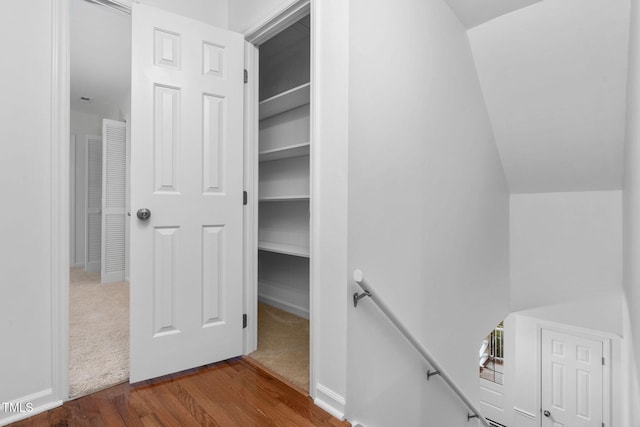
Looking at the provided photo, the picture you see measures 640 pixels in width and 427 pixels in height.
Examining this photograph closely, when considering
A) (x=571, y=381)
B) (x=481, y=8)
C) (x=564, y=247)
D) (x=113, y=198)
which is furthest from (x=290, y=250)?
(x=571, y=381)

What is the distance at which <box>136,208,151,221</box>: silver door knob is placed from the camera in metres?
1.83

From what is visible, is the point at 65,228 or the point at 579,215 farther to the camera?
the point at 579,215

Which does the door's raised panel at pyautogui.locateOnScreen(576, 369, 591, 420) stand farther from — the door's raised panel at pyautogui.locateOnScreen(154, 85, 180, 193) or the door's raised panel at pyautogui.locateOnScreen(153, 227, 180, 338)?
the door's raised panel at pyautogui.locateOnScreen(154, 85, 180, 193)

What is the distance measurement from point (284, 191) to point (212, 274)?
3.80ft

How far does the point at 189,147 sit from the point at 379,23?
1267mm

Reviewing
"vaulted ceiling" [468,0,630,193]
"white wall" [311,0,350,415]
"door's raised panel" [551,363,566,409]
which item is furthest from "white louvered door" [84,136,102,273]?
"door's raised panel" [551,363,566,409]

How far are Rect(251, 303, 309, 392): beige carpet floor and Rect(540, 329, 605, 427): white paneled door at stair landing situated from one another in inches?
138

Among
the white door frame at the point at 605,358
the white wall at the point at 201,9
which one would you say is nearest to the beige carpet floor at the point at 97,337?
the white wall at the point at 201,9

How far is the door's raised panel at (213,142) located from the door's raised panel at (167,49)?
25 centimetres

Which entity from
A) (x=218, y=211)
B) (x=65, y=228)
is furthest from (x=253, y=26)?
(x=65, y=228)

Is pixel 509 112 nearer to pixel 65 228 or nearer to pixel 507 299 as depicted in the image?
pixel 507 299

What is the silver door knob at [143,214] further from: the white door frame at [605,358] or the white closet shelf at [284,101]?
the white door frame at [605,358]

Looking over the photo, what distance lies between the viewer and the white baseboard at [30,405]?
1474 mm

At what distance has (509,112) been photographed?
2.79 m
